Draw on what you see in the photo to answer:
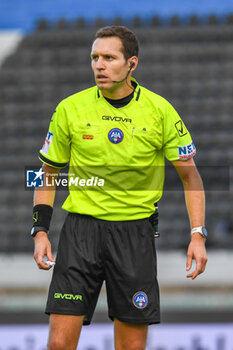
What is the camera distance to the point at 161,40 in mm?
9430

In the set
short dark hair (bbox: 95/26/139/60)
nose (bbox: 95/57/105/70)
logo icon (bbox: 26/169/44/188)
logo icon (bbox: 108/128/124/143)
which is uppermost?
short dark hair (bbox: 95/26/139/60)

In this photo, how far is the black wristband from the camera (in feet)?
8.18

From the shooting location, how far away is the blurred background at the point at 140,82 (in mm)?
8430

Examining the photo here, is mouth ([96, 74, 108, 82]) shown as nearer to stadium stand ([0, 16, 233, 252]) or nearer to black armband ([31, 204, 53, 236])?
black armband ([31, 204, 53, 236])

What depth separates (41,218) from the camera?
2.50 m

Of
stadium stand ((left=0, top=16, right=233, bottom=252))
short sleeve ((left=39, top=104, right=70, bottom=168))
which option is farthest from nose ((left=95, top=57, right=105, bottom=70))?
stadium stand ((left=0, top=16, right=233, bottom=252))

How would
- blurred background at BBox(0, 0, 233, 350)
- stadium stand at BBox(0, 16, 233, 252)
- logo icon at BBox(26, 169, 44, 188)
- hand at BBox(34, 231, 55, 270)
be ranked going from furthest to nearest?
stadium stand at BBox(0, 16, 233, 252) → blurred background at BBox(0, 0, 233, 350) → logo icon at BBox(26, 169, 44, 188) → hand at BBox(34, 231, 55, 270)

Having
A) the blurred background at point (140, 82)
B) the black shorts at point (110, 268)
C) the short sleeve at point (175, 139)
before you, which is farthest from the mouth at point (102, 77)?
the blurred background at point (140, 82)

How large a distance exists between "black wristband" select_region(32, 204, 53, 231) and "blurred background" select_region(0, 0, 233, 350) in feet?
17.3

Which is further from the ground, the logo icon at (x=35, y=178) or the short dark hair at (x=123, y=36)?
the short dark hair at (x=123, y=36)

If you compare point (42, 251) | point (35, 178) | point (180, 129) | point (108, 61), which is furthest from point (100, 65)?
point (42, 251)

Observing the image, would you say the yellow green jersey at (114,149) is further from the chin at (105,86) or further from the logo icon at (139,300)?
the logo icon at (139,300)

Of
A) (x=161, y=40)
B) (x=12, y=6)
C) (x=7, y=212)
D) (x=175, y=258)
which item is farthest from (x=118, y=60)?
(x=12, y=6)

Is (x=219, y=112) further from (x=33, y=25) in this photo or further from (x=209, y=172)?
(x=33, y=25)
